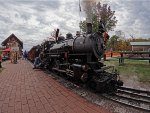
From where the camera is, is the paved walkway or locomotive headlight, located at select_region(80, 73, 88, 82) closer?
the paved walkway

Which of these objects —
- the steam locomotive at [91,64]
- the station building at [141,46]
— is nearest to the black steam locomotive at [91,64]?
the steam locomotive at [91,64]

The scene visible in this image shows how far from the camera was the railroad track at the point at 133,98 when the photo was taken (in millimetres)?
7355

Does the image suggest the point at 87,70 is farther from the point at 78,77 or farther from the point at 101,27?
the point at 101,27

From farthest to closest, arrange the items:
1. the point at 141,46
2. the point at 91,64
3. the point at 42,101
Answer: the point at 141,46 → the point at 91,64 → the point at 42,101

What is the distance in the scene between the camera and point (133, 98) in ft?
26.4

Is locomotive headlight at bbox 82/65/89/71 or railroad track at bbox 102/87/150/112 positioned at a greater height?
locomotive headlight at bbox 82/65/89/71

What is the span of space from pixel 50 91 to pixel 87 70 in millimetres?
1786

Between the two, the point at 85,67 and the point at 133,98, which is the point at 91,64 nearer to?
the point at 85,67

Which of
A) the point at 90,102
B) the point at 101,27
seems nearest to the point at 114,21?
the point at 101,27

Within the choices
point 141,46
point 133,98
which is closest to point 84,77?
point 133,98

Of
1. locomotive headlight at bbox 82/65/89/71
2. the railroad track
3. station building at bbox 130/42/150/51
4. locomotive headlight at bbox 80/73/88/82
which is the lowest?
the railroad track

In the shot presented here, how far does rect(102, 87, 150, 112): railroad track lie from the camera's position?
7355 mm

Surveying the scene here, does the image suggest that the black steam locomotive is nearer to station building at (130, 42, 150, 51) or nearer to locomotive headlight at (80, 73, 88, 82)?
locomotive headlight at (80, 73, 88, 82)

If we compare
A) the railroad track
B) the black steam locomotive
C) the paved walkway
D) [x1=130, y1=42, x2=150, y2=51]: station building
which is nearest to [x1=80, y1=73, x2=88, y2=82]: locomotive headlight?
the black steam locomotive
